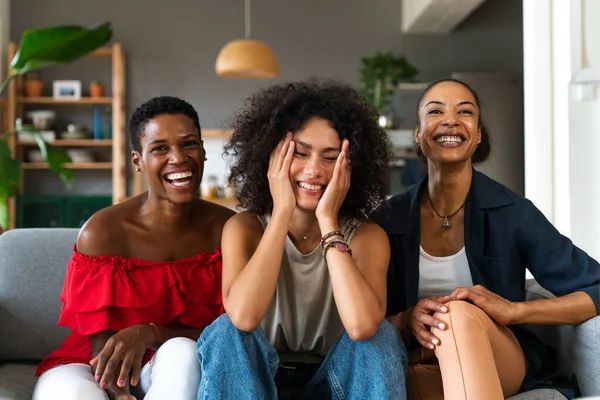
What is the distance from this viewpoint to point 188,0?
23.5ft

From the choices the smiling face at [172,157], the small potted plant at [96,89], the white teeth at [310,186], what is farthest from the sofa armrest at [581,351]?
the small potted plant at [96,89]

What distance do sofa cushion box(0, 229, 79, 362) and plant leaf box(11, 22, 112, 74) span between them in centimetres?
96

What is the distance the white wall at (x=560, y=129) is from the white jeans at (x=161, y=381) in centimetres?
214

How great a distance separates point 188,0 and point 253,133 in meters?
5.62

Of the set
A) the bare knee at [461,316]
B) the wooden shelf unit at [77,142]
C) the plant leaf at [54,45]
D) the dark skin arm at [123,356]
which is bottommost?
the dark skin arm at [123,356]

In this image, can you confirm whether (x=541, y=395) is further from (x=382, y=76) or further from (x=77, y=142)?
(x=77, y=142)

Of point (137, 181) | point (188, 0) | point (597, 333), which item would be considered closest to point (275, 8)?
point (188, 0)

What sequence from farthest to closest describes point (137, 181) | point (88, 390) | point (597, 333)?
point (137, 181), point (597, 333), point (88, 390)

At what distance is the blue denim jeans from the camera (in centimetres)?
154

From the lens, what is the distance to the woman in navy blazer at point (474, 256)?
175 cm

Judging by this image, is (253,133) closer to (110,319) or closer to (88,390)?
(110,319)

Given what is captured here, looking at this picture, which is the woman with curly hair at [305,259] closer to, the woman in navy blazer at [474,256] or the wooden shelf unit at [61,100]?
the woman in navy blazer at [474,256]

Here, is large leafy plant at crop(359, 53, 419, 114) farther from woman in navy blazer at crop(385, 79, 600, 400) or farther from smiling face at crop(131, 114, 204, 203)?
smiling face at crop(131, 114, 204, 203)

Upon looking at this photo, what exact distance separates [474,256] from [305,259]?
48 cm
